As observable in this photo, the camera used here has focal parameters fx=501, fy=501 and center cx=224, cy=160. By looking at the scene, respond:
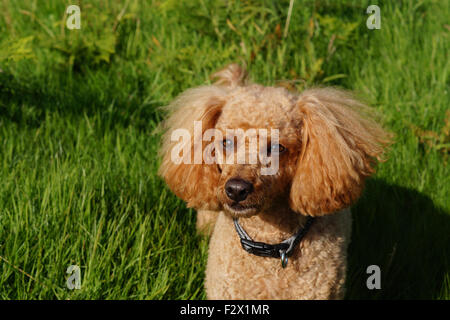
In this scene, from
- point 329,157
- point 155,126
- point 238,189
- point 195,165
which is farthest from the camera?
point 155,126

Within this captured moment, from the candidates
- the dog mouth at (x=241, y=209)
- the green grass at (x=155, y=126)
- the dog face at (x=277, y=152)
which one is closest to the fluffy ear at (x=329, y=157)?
the dog face at (x=277, y=152)

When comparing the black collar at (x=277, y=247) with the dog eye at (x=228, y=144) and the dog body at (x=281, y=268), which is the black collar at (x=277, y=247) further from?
the dog eye at (x=228, y=144)

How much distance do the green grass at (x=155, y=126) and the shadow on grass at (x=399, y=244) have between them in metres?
0.01

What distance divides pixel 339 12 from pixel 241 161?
10.5 feet

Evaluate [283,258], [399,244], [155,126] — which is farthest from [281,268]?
[155,126]

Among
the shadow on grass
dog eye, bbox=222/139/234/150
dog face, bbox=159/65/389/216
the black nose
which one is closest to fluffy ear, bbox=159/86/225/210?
dog face, bbox=159/65/389/216

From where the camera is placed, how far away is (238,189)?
7.97 ft

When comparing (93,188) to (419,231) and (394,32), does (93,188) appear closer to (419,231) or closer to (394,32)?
(419,231)

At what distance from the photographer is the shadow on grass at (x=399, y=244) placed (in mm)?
3477

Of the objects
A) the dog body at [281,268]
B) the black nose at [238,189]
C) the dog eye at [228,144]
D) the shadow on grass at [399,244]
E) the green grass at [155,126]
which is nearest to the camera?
the black nose at [238,189]

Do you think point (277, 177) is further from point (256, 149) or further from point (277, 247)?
point (277, 247)

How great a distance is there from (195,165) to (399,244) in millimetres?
1744

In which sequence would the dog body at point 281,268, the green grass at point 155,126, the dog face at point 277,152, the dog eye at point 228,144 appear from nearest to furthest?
the dog face at point 277,152 < the dog eye at point 228,144 < the dog body at point 281,268 < the green grass at point 155,126

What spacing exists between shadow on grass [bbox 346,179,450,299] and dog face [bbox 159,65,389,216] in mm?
971
